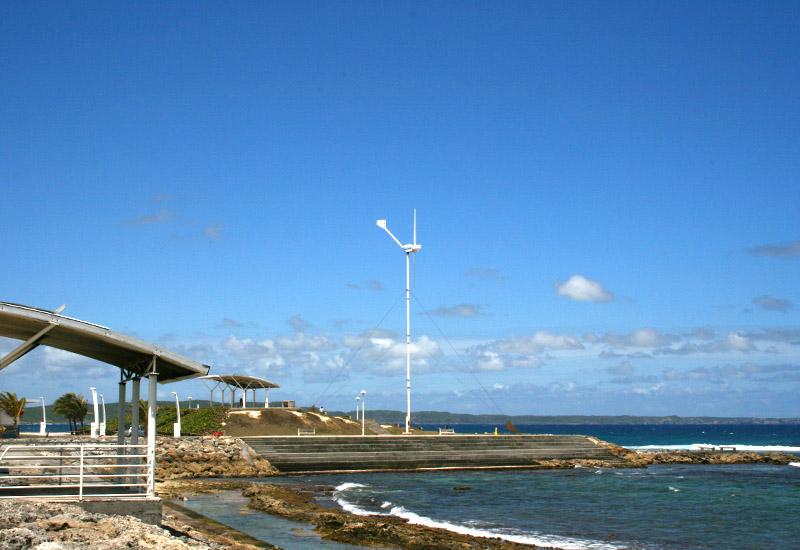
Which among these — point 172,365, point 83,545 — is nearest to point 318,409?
point 172,365

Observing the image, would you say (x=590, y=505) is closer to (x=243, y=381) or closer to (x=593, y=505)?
(x=593, y=505)

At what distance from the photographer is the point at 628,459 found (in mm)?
62969

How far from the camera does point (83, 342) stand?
64.5 ft

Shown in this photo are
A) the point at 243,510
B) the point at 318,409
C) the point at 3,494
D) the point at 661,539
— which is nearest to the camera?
the point at 3,494

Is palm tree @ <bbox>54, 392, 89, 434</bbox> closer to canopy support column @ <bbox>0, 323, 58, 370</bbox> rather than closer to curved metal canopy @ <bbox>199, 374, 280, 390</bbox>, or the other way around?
curved metal canopy @ <bbox>199, 374, 280, 390</bbox>

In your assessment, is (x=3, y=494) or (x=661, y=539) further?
(x=661, y=539)

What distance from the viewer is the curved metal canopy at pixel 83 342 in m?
17.9

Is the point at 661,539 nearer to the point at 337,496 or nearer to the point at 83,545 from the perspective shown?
the point at 337,496

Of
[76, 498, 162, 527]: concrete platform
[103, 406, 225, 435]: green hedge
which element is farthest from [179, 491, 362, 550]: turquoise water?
[103, 406, 225, 435]: green hedge

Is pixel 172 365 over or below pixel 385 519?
over

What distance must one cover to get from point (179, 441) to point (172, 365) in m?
30.2

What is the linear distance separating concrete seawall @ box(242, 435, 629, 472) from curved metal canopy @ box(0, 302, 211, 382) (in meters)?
28.2

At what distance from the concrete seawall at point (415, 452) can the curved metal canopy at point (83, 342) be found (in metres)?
28.2

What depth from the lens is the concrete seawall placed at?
4894 centimetres
